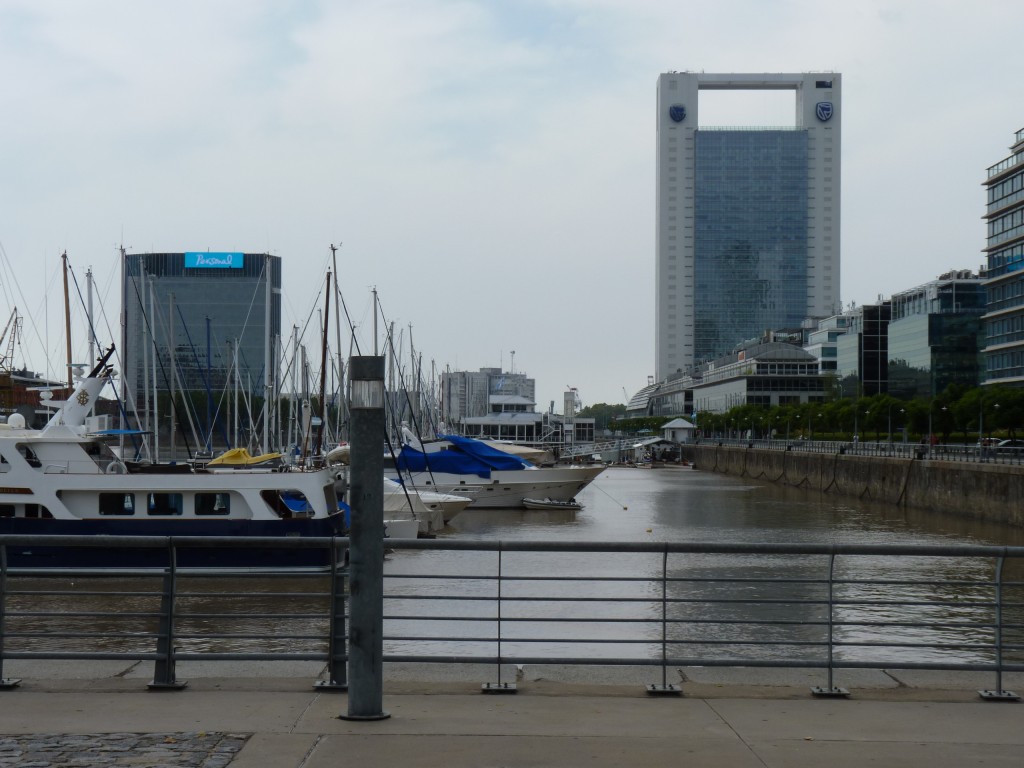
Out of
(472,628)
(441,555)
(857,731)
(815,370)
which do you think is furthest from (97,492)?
(815,370)

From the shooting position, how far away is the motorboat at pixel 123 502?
28.9 m

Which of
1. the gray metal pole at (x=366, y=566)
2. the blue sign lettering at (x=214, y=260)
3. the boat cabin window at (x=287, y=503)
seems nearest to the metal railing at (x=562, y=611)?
the gray metal pole at (x=366, y=566)

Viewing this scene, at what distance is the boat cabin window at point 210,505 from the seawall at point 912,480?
34.1 metres

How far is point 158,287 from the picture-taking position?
160 meters

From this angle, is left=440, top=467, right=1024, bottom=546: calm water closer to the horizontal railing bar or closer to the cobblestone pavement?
the horizontal railing bar

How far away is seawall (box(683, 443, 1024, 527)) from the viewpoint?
166 ft

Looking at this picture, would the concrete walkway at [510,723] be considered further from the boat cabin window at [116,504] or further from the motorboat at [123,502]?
the boat cabin window at [116,504]

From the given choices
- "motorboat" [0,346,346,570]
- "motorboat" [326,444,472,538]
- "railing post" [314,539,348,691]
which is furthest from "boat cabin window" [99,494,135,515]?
"railing post" [314,539,348,691]

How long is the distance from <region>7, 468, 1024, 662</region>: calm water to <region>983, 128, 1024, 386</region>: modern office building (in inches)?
1678

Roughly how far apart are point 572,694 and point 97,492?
2276 centimetres

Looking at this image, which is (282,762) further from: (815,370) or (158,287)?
(815,370)

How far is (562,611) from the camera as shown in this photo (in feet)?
75.5

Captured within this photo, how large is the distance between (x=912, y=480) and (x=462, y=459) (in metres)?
25.3

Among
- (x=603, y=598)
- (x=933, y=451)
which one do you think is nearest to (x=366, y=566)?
(x=603, y=598)
